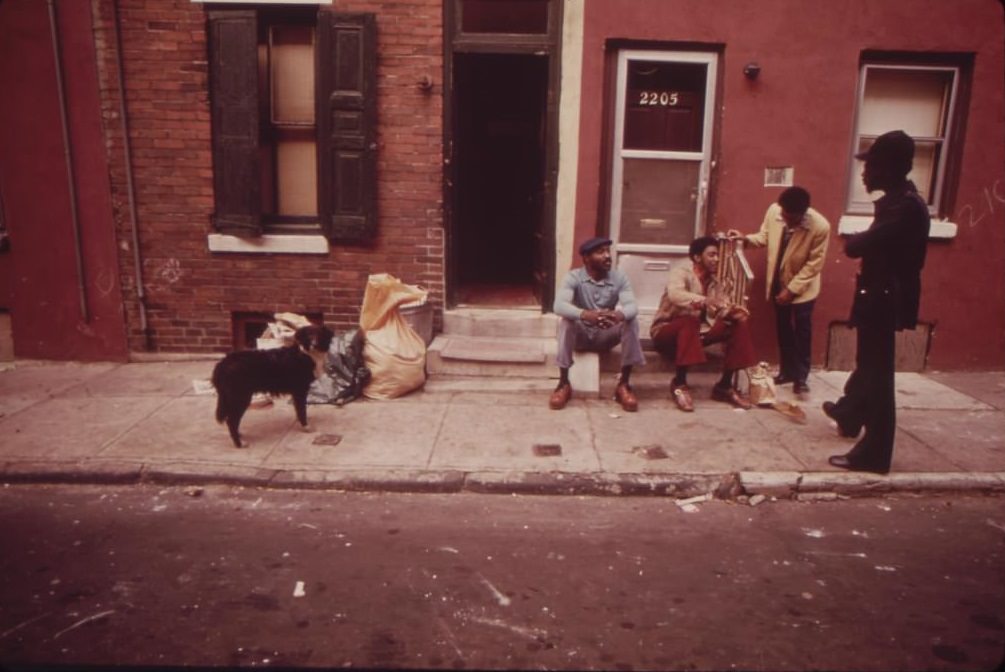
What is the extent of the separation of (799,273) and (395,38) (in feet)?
14.7

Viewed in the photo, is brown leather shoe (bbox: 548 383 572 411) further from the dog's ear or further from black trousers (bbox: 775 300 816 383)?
black trousers (bbox: 775 300 816 383)

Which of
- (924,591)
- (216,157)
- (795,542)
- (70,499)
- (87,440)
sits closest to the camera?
(924,591)

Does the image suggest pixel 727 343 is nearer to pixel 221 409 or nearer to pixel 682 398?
pixel 682 398

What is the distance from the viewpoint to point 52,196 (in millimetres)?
7172

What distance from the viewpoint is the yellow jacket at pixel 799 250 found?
652 centimetres

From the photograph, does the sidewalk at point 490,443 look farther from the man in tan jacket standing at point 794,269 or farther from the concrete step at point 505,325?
the concrete step at point 505,325

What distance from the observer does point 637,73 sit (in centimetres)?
720

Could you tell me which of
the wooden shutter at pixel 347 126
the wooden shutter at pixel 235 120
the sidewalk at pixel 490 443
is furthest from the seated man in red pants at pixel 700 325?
the wooden shutter at pixel 235 120

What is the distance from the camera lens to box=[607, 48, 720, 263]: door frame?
709 centimetres

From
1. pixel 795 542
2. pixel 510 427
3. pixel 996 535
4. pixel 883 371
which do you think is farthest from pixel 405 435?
pixel 996 535

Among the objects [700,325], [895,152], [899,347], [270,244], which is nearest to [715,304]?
[700,325]

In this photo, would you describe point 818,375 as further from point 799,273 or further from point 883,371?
point 883,371

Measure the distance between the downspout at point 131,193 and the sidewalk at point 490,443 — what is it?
768mm

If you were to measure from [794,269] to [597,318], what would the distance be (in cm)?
209
